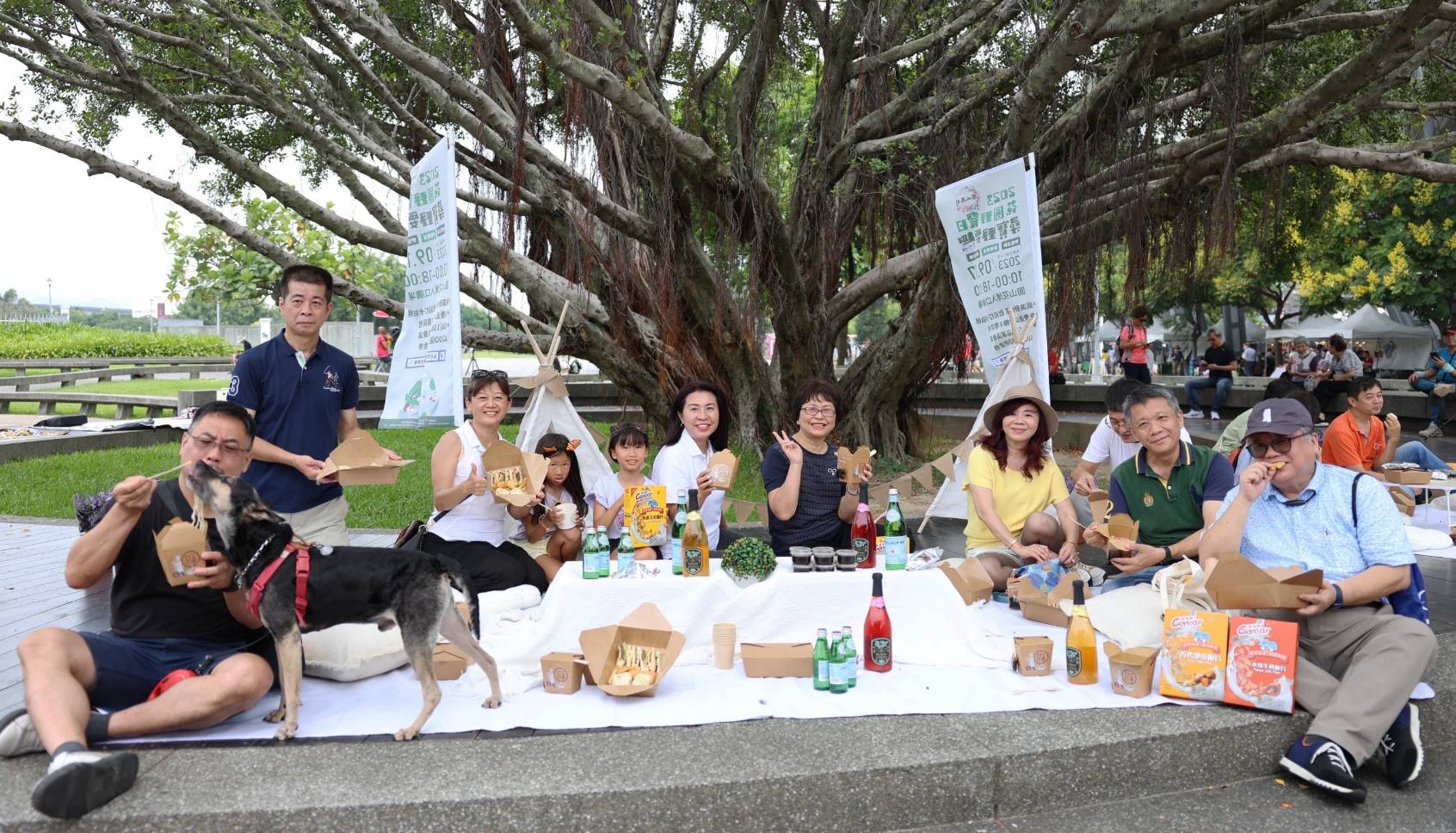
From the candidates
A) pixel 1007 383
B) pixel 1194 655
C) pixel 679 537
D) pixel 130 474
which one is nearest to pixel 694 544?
pixel 679 537

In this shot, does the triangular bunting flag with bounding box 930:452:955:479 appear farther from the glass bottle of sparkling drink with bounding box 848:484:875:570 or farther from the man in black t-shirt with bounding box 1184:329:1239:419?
the man in black t-shirt with bounding box 1184:329:1239:419

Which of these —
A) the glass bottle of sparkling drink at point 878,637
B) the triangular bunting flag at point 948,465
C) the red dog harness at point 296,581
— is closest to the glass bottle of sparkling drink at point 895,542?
the glass bottle of sparkling drink at point 878,637

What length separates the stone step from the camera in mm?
2654

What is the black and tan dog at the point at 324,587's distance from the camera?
3049 millimetres

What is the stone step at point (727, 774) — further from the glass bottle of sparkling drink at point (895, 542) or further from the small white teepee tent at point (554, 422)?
the small white teepee tent at point (554, 422)

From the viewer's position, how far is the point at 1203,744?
3107mm

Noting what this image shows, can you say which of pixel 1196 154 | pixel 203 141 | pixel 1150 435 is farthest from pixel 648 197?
pixel 1150 435

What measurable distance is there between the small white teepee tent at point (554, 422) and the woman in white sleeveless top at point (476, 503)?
63 centimetres

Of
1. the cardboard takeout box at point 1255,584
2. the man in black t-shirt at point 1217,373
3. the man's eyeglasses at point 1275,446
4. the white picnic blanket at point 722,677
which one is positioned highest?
the man in black t-shirt at point 1217,373

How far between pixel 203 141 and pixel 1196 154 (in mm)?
8143

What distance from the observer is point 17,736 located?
114 inches

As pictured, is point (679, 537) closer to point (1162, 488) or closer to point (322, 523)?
point (322, 523)

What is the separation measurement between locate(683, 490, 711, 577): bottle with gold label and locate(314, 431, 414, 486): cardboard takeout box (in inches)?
44.8

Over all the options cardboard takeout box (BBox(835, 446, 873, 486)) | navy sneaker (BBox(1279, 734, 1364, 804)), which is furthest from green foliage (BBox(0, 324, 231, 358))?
navy sneaker (BBox(1279, 734, 1364, 804))
